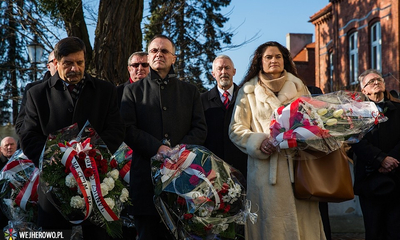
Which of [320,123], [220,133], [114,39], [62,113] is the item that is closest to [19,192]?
[62,113]

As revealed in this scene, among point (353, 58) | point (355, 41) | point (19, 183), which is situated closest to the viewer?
point (19, 183)

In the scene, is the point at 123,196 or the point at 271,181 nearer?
the point at 123,196

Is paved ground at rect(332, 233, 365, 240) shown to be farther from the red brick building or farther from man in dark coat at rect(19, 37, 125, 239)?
the red brick building

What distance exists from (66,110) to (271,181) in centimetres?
192

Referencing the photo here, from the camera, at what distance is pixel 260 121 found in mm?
5418

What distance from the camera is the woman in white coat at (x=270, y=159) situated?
5.08m

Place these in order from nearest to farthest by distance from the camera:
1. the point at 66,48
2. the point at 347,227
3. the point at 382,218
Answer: the point at 66,48 → the point at 382,218 → the point at 347,227

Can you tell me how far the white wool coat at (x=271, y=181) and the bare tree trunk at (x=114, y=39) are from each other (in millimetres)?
4501

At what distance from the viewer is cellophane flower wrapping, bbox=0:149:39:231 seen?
511cm

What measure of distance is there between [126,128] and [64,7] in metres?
5.68

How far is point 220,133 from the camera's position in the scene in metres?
6.74

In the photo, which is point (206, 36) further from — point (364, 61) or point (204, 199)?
point (204, 199)

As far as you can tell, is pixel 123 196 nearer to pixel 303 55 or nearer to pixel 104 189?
pixel 104 189

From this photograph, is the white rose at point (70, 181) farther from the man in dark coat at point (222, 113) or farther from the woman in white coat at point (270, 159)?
the man in dark coat at point (222, 113)
